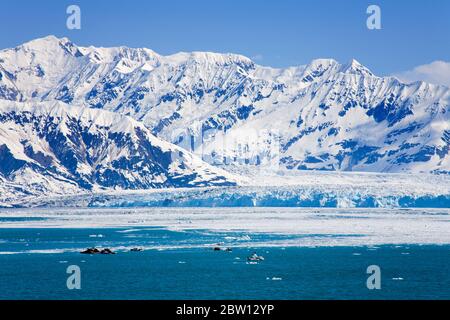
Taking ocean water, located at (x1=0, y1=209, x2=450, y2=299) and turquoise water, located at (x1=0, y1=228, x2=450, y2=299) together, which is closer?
turquoise water, located at (x1=0, y1=228, x2=450, y2=299)

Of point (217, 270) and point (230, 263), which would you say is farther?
point (230, 263)

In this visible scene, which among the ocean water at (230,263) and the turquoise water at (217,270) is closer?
the turquoise water at (217,270)

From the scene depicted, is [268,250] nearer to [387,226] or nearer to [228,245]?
[228,245]

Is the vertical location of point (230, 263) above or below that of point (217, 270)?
below
